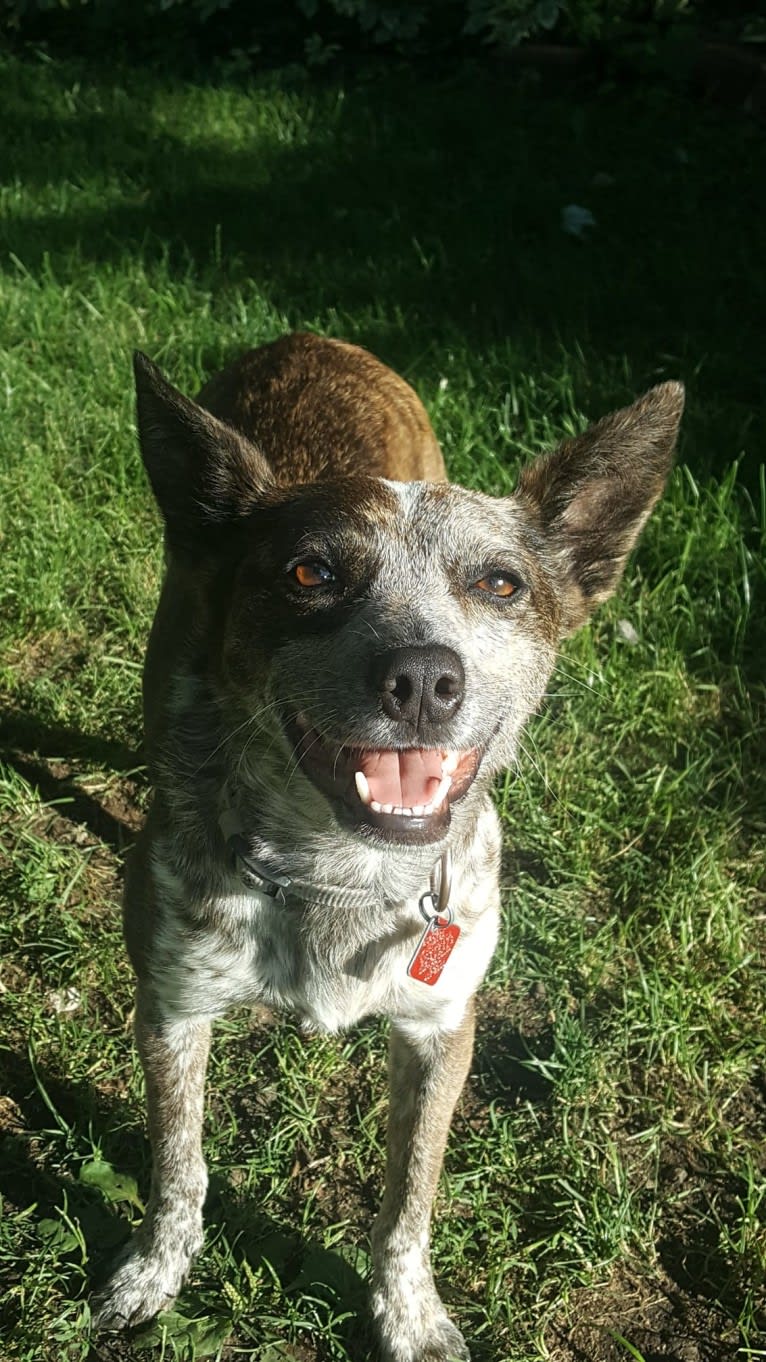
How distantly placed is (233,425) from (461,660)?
148 cm

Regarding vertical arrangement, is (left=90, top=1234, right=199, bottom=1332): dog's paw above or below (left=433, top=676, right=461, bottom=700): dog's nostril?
below

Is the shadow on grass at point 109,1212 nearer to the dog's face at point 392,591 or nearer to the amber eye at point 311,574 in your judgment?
the dog's face at point 392,591

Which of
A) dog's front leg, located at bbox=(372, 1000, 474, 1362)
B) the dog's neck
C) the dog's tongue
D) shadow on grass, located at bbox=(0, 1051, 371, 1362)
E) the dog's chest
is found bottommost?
shadow on grass, located at bbox=(0, 1051, 371, 1362)

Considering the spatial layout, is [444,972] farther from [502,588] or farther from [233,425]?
[233,425]

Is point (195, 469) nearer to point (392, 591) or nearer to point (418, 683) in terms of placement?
point (392, 591)

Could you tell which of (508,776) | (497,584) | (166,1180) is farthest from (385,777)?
(508,776)

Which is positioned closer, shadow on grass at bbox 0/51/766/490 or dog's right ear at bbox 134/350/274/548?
dog's right ear at bbox 134/350/274/548

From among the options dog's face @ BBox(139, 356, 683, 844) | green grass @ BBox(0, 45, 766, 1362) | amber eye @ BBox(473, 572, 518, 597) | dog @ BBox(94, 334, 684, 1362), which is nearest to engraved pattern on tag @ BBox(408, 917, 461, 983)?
dog @ BBox(94, 334, 684, 1362)

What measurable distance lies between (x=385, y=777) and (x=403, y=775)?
0.12 ft

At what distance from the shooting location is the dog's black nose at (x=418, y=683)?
224 centimetres

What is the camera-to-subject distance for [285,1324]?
2840 mm

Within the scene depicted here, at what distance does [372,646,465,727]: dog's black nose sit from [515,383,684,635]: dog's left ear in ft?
2.34

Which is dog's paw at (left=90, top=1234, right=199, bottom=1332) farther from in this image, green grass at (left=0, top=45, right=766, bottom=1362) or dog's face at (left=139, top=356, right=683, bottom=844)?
dog's face at (left=139, top=356, right=683, bottom=844)

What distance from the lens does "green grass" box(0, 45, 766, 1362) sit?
9.87 feet
